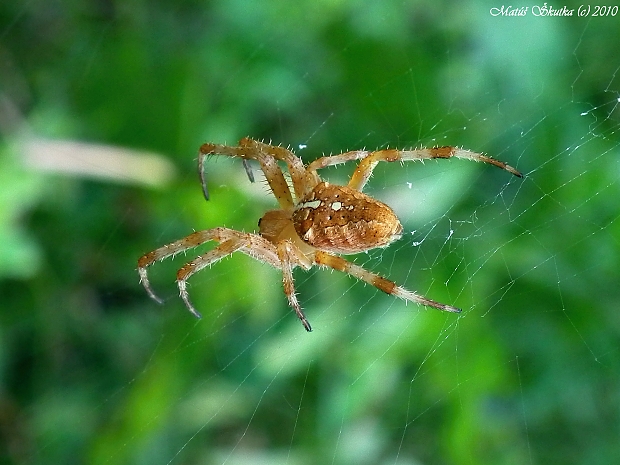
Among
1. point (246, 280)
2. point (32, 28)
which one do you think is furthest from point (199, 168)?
point (32, 28)

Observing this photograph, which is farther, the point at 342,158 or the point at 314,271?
the point at 314,271

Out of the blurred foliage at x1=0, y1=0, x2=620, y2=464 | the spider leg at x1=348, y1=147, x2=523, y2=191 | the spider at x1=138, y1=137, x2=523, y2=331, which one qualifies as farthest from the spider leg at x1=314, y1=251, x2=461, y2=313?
the spider leg at x1=348, y1=147, x2=523, y2=191

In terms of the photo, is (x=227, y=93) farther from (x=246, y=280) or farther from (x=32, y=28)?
(x=32, y=28)

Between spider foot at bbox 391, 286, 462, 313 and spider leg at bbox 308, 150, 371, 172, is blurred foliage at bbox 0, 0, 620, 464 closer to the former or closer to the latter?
spider foot at bbox 391, 286, 462, 313

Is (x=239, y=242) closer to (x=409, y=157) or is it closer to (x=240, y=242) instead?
(x=240, y=242)

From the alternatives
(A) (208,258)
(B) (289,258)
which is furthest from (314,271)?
(A) (208,258)

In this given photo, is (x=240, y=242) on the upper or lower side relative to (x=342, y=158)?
lower
